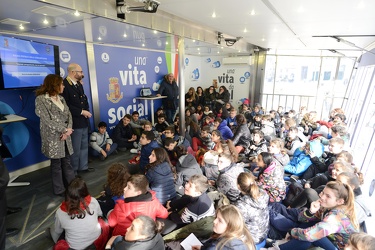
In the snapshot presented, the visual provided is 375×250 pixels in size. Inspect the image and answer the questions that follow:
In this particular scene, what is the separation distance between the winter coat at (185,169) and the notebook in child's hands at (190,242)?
1.01 meters

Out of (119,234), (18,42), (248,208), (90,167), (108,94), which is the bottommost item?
(90,167)

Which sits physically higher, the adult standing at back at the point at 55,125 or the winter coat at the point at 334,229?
the adult standing at back at the point at 55,125

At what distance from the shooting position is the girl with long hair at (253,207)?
6.53 ft

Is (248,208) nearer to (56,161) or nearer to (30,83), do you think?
(56,161)

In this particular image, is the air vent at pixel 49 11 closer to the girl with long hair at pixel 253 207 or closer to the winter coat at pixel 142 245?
the winter coat at pixel 142 245

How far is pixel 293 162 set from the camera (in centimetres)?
349

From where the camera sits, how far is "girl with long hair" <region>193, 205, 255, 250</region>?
146 cm

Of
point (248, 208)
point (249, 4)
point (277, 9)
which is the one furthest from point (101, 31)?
point (248, 208)

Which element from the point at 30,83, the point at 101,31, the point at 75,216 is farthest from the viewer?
the point at 101,31

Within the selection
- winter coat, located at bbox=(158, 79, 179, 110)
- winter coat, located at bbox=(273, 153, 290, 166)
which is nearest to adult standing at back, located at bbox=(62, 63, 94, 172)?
winter coat, located at bbox=(273, 153, 290, 166)

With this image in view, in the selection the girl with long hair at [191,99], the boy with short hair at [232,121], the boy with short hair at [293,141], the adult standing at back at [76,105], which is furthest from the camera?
the girl with long hair at [191,99]

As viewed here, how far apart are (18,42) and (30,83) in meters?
0.63

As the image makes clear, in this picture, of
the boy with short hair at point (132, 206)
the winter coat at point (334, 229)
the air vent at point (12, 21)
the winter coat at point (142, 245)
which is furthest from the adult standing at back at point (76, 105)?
the winter coat at point (334, 229)

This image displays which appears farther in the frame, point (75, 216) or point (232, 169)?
point (232, 169)
